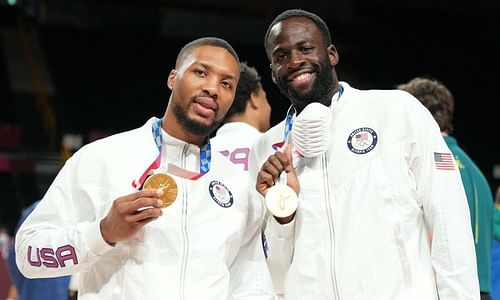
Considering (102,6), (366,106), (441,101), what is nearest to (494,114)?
(102,6)

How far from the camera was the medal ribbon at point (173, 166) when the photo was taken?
2.44m

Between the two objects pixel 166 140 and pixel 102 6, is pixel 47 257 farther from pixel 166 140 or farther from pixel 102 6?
pixel 102 6

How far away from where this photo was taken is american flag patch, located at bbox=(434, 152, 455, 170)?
233cm

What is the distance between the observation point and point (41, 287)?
4.14m

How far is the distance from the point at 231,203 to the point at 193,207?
139 mm

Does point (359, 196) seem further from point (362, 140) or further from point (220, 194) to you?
point (220, 194)

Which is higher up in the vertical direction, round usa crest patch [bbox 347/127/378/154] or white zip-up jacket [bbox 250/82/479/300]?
round usa crest patch [bbox 347/127/378/154]

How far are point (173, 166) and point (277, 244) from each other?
0.41 meters

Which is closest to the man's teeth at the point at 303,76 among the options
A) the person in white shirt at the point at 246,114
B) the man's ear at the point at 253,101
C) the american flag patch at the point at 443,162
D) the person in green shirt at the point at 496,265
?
the american flag patch at the point at 443,162

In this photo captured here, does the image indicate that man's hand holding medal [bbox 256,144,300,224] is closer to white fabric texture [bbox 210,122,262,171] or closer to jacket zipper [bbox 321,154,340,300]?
jacket zipper [bbox 321,154,340,300]

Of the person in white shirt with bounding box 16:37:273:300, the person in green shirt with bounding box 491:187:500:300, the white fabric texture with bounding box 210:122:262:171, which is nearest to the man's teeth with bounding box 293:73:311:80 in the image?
the person in white shirt with bounding box 16:37:273:300

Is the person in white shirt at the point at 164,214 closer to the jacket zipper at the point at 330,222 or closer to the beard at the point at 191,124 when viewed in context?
the beard at the point at 191,124

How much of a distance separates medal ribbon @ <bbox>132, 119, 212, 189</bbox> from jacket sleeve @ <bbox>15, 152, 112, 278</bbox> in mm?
179

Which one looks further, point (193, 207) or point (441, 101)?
point (441, 101)
